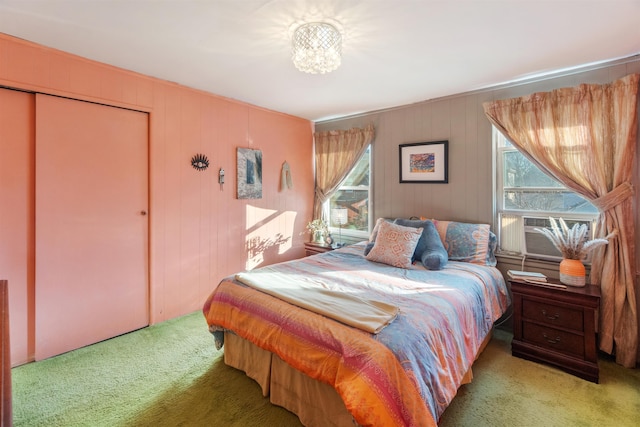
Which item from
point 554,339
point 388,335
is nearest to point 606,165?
point 554,339

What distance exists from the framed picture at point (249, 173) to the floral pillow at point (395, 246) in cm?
168

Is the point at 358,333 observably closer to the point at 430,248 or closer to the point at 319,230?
the point at 430,248

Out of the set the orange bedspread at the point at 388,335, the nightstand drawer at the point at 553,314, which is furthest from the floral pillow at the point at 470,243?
the nightstand drawer at the point at 553,314

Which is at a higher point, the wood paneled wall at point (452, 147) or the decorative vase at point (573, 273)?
the wood paneled wall at point (452, 147)

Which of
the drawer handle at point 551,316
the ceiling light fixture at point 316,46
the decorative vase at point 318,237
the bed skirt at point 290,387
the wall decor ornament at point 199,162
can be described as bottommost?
the bed skirt at point 290,387

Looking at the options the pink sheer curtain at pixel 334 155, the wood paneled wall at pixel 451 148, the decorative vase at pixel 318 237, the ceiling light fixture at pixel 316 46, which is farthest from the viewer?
the decorative vase at pixel 318 237

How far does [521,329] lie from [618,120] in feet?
5.92

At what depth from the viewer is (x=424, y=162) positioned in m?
3.45

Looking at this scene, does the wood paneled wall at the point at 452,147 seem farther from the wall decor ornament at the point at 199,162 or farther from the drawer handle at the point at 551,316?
the wall decor ornament at the point at 199,162

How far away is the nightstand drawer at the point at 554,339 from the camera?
218 cm

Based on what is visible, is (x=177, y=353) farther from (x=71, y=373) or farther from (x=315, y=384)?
(x=315, y=384)

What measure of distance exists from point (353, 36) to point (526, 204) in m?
2.23

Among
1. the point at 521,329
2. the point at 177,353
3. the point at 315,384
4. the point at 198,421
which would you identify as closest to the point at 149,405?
the point at 198,421

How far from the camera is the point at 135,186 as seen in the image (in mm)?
2773
